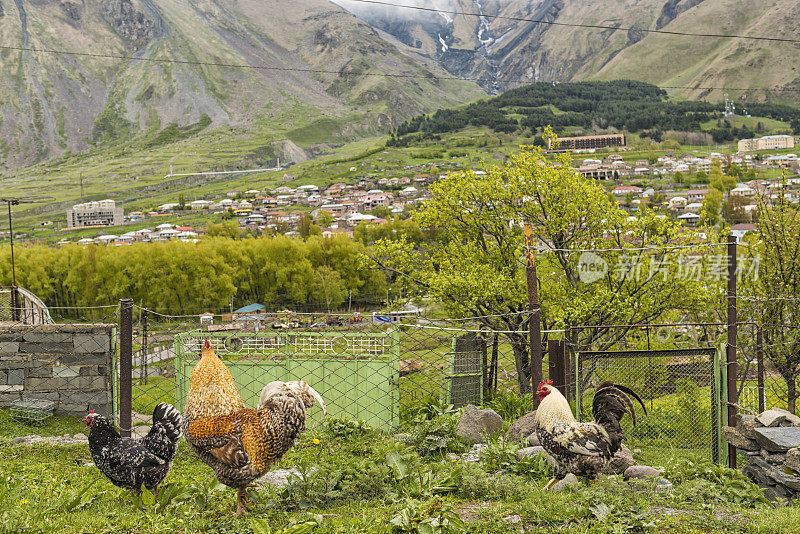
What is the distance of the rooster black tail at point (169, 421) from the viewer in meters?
5.36

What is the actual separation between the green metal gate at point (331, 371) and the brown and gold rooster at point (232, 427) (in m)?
3.81

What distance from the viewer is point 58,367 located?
9.24m

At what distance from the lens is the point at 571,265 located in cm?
1404

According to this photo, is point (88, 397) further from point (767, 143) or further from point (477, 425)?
point (767, 143)

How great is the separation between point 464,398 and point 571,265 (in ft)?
16.7

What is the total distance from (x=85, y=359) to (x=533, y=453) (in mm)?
7097

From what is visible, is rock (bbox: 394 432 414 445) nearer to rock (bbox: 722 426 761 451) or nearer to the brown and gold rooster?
the brown and gold rooster

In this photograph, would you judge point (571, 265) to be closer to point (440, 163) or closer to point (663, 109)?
point (440, 163)

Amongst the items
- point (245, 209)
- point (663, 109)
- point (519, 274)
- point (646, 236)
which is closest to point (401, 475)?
point (519, 274)

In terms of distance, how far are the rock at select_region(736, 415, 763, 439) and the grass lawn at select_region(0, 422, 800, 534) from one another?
96 cm

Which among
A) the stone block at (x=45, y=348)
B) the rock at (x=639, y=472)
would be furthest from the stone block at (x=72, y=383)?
the rock at (x=639, y=472)

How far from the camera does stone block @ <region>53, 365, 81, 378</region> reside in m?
9.22

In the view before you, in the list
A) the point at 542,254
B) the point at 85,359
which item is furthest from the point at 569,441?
the point at 542,254

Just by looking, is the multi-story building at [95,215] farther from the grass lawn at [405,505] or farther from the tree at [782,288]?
the grass lawn at [405,505]
